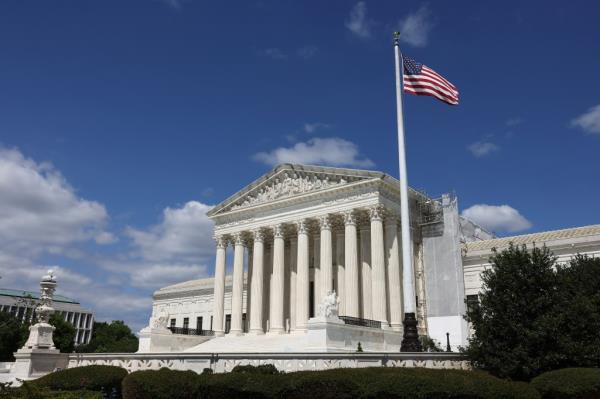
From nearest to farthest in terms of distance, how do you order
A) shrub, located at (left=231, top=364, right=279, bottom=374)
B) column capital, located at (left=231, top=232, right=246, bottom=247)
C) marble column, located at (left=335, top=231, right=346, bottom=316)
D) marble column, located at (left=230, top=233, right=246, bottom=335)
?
shrub, located at (left=231, top=364, right=279, bottom=374) → marble column, located at (left=335, top=231, right=346, bottom=316) → marble column, located at (left=230, top=233, right=246, bottom=335) → column capital, located at (left=231, top=232, right=246, bottom=247)

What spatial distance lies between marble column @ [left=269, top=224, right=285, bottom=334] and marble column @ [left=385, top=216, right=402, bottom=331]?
32.6 feet

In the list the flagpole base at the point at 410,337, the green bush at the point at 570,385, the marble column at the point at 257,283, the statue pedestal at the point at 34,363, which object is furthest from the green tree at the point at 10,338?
the green bush at the point at 570,385

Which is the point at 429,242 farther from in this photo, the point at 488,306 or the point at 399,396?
the point at 399,396

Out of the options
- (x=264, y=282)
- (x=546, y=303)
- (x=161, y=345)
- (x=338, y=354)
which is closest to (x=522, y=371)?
(x=546, y=303)

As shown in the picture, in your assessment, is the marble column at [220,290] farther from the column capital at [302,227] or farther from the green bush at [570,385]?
the green bush at [570,385]

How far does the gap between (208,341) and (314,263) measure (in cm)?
1216

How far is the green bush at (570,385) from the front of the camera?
1747cm

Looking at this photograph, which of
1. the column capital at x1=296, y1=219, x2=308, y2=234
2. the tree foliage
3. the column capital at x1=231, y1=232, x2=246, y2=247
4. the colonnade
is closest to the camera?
the tree foliage

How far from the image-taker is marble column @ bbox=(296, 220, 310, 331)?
1748 inches

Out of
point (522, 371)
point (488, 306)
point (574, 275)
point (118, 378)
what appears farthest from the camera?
point (574, 275)

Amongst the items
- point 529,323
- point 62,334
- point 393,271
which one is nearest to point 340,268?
point 393,271

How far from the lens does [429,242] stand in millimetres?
48000

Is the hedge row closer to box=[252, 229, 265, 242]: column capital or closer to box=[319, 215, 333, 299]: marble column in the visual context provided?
box=[319, 215, 333, 299]: marble column

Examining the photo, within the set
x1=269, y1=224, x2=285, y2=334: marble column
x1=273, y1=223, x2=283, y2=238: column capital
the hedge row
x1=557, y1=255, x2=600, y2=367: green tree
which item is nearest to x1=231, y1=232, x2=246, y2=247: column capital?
x1=269, y1=224, x2=285, y2=334: marble column
